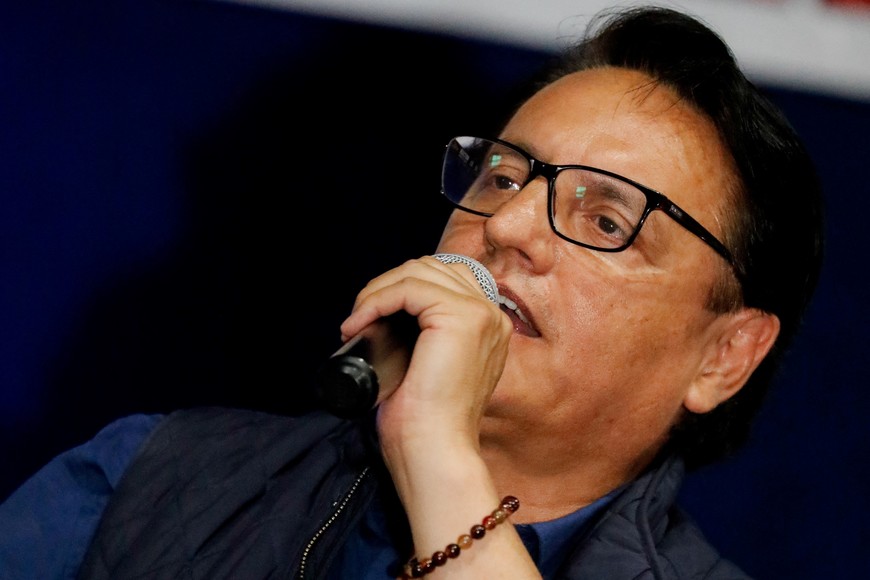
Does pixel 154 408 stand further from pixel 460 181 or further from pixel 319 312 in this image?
pixel 460 181

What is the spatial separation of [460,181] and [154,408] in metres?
0.79

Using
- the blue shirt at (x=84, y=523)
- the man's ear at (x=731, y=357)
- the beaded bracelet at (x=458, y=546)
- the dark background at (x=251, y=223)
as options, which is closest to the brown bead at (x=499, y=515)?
the beaded bracelet at (x=458, y=546)

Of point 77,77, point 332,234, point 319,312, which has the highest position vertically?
point 77,77

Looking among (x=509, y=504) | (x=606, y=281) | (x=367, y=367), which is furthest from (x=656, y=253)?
(x=367, y=367)

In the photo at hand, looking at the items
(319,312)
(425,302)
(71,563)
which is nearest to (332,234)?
(319,312)

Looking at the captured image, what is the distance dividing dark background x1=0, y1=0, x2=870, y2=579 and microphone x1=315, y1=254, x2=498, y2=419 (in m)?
0.84

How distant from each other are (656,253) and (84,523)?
907mm

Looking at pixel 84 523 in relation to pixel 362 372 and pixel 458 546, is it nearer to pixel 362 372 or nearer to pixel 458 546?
pixel 458 546

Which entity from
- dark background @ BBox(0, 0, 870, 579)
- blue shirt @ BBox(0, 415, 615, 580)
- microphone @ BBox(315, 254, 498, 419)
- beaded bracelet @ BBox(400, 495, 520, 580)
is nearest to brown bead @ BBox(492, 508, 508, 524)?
beaded bracelet @ BBox(400, 495, 520, 580)

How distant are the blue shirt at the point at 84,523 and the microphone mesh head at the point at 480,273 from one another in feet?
1.33

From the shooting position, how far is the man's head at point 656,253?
1.41m

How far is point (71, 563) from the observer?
1567 millimetres

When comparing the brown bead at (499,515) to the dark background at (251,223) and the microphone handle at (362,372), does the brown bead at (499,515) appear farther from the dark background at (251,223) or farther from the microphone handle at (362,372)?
the dark background at (251,223)

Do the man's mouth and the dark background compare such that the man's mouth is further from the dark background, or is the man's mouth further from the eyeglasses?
the dark background
